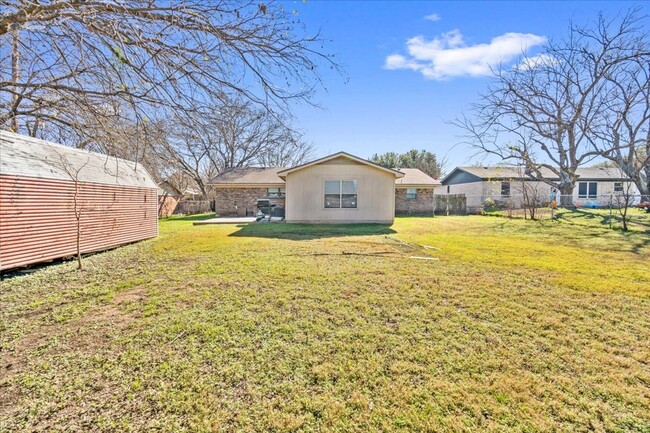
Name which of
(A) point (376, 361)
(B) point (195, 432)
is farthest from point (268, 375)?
(A) point (376, 361)

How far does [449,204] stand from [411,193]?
3.03 meters

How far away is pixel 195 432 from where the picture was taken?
1859 mm

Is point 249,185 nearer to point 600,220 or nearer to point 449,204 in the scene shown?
point 449,204

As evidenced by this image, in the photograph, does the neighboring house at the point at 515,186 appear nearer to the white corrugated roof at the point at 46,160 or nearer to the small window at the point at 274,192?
the small window at the point at 274,192

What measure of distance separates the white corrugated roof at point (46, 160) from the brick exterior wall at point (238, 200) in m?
10.9

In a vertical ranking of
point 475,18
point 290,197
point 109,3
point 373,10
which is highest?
point 475,18

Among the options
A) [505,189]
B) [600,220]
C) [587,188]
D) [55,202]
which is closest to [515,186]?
[505,189]

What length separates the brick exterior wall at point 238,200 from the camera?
62.3 ft

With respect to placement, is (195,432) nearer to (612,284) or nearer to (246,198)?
(612,284)

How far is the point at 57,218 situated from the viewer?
621 cm

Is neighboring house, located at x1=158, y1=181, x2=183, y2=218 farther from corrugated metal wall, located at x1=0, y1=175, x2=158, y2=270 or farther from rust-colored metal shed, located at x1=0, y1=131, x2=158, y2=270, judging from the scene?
rust-colored metal shed, located at x1=0, y1=131, x2=158, y2=270

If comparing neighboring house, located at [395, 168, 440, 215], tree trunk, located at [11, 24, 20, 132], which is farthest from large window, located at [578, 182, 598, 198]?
tree trunk, located at [11, 24, 20, 132]

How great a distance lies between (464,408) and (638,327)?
2.87 meters

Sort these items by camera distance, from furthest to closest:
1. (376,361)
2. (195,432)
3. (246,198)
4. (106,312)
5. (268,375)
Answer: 1. (246,198)
2. (106,312)
3. (376,361)
4. (268,375)
5. (195,432)
